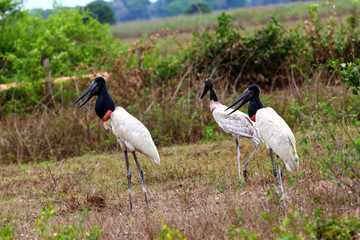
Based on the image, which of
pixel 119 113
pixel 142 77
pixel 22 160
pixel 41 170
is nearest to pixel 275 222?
pixel 119 113

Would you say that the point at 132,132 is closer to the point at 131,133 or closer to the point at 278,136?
the point at 131,133

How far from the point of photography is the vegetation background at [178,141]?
177 inches

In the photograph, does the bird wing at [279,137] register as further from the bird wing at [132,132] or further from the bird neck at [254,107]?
the bird wing at [132,132]

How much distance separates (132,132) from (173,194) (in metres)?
1.14

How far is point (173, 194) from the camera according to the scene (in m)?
6.36

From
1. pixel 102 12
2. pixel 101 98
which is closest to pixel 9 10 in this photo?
pixel 101 98

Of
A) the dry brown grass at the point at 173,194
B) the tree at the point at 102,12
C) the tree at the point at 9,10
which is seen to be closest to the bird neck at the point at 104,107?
the dry brown grass at the point at 173,194

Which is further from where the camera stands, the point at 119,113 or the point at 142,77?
the point at 142,77

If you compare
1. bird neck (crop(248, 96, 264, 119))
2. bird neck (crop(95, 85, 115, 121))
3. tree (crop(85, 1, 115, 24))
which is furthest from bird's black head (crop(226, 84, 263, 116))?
tree (crop(85, 1, 115, 24))

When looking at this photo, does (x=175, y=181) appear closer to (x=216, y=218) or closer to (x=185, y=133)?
(x=216, y=218)

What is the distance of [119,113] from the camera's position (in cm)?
585

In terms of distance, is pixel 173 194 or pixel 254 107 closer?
pixel 254 107

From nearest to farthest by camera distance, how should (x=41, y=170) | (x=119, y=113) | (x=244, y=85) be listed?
1. (x=119, y=113)
2. (x=41, y=170)
3. (x=244, y=85)

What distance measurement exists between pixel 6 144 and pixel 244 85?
21.1ft
